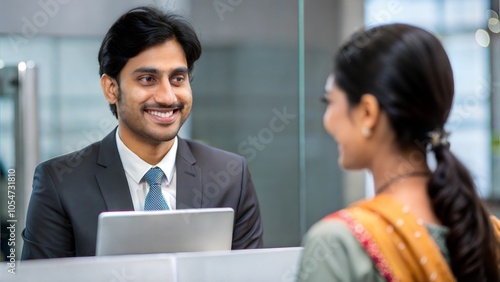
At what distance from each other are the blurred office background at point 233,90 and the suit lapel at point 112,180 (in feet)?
1.85

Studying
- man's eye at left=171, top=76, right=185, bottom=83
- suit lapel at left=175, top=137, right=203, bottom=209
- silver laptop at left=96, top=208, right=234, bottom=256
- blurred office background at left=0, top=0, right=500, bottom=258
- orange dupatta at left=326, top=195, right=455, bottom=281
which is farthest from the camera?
blurred office background at left=0, top=0, right=500, bottom=258

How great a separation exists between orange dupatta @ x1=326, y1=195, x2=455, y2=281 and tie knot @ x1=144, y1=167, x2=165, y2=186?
4.32ft

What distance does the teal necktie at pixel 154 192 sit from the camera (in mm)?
2369

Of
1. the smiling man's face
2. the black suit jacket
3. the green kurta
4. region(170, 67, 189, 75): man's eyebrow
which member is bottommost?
the black suit jacket

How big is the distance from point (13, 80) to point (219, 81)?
2.75 feet

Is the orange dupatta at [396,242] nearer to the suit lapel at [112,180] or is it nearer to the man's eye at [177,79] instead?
the suit lapel at [112,180]

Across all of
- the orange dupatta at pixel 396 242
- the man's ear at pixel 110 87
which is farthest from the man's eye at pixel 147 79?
the orange dupatta at pixel 396 242

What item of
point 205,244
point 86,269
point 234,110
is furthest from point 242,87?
point 86,269

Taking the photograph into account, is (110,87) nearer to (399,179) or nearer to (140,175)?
(140,175)

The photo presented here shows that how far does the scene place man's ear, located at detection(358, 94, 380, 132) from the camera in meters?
1.21

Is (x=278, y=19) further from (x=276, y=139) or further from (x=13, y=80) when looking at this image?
(x=13, y=80)

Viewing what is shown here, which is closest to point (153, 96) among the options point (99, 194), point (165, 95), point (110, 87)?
point (165, 95)

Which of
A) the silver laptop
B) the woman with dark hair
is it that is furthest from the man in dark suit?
the woman with dark hair

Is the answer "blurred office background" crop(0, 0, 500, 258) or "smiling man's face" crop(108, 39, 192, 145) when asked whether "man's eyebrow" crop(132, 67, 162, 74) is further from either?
"blurred office background" crop(0, 0, 500, 258)
